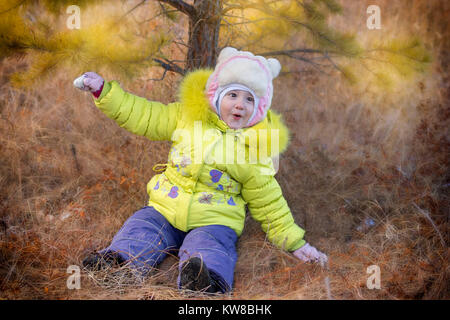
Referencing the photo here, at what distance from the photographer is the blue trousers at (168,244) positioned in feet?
5.77

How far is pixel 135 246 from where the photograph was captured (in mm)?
1824

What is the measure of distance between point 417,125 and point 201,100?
6.81 feet

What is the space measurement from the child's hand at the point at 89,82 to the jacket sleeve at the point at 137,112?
0.04 metres

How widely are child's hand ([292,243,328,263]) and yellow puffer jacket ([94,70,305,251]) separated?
35mm

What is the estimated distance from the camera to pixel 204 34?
2410 millimetres

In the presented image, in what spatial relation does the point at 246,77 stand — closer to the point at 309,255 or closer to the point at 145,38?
the point at 145,38

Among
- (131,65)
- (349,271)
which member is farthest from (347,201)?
(131,65)

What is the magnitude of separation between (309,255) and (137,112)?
1190 millimetres

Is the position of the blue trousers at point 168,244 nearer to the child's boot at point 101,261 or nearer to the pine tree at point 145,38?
the child's boot at point 101,261

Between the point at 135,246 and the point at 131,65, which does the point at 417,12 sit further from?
the point at 135,246

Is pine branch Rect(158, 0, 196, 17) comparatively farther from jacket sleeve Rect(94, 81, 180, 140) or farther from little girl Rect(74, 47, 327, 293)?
jacket sleeve Rect(94, 81, 180, 140)

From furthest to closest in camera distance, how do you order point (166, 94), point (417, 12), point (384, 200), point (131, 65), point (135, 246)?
point (417, 12) → point (166, 94) → point (384, 200) → point (131, 65) → point (135, 246)

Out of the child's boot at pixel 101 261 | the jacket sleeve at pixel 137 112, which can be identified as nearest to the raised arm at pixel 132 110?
the jacket sleeve at pixel 137 112

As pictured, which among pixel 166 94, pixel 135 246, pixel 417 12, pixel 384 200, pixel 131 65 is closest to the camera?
pixel 135 246
